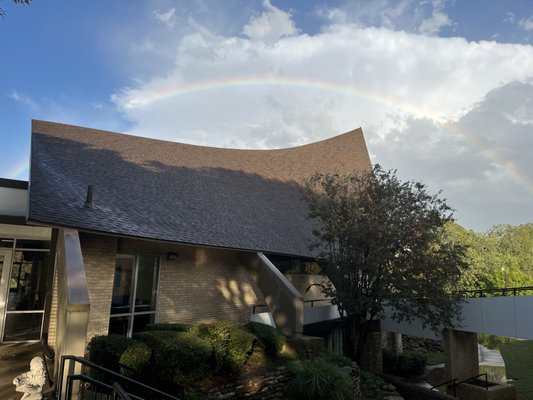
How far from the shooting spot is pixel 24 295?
12211 millimetres

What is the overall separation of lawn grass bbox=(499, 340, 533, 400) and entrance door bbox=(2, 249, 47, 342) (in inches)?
780

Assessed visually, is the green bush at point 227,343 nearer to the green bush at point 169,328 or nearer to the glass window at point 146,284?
the green bush at point 169,328

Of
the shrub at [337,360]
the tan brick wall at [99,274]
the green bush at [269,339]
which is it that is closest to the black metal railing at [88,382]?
the tan brick wall at [99,274]

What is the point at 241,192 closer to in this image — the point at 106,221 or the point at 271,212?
the point at 271,212

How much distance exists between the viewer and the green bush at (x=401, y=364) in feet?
78.2

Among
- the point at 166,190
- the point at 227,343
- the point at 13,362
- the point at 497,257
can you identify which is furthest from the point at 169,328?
the point at 497,257

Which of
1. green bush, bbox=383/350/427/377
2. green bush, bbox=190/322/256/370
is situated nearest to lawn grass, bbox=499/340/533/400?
green bush, bbox=383/350/427/377

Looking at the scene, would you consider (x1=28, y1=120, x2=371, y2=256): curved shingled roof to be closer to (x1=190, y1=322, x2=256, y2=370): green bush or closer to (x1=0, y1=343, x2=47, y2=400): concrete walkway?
(x1=0, y1=343, x2=47, y2=400): concrete walkway

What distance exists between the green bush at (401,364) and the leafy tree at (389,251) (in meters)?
8.14

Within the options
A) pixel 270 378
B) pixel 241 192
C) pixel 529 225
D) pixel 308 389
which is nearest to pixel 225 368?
pixel 270 378

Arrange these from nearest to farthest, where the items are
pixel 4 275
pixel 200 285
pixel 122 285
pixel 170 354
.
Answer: pixel 170 354 → pixel 4 275 → pixel 122 285 → pixel 200 285

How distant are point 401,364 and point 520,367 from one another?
8.07 metres

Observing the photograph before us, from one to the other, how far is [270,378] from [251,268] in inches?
233

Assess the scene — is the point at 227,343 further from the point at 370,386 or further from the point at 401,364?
the point at 401,364
